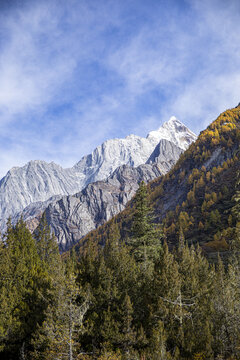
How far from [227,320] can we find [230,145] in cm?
15593

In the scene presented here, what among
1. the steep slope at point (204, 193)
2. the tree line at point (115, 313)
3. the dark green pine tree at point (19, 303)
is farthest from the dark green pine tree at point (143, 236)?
the steep slope at point (204, 193)

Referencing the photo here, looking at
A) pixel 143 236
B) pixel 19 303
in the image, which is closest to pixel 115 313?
pixel 19 303

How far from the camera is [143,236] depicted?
1011 inches

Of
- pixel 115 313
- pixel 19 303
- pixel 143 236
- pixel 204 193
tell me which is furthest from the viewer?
pixel 204 193

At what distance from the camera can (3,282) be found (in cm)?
1970

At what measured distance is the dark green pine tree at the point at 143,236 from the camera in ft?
82.0

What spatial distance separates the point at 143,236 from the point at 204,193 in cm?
11942

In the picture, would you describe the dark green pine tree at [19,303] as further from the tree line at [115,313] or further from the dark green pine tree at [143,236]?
the dark green pine tree at [143,236]

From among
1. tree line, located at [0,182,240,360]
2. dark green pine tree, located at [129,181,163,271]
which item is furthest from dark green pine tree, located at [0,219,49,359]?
dark green pine tree, located at [129,181,163,271]

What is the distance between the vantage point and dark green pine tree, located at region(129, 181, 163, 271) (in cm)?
2500

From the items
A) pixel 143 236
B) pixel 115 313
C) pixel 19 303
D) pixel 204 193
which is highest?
pixel 204 193

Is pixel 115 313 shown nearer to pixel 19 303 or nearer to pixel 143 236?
pixel 19 303

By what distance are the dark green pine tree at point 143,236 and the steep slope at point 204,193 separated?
5464cm

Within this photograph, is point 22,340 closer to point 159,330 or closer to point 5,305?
point 5,305
